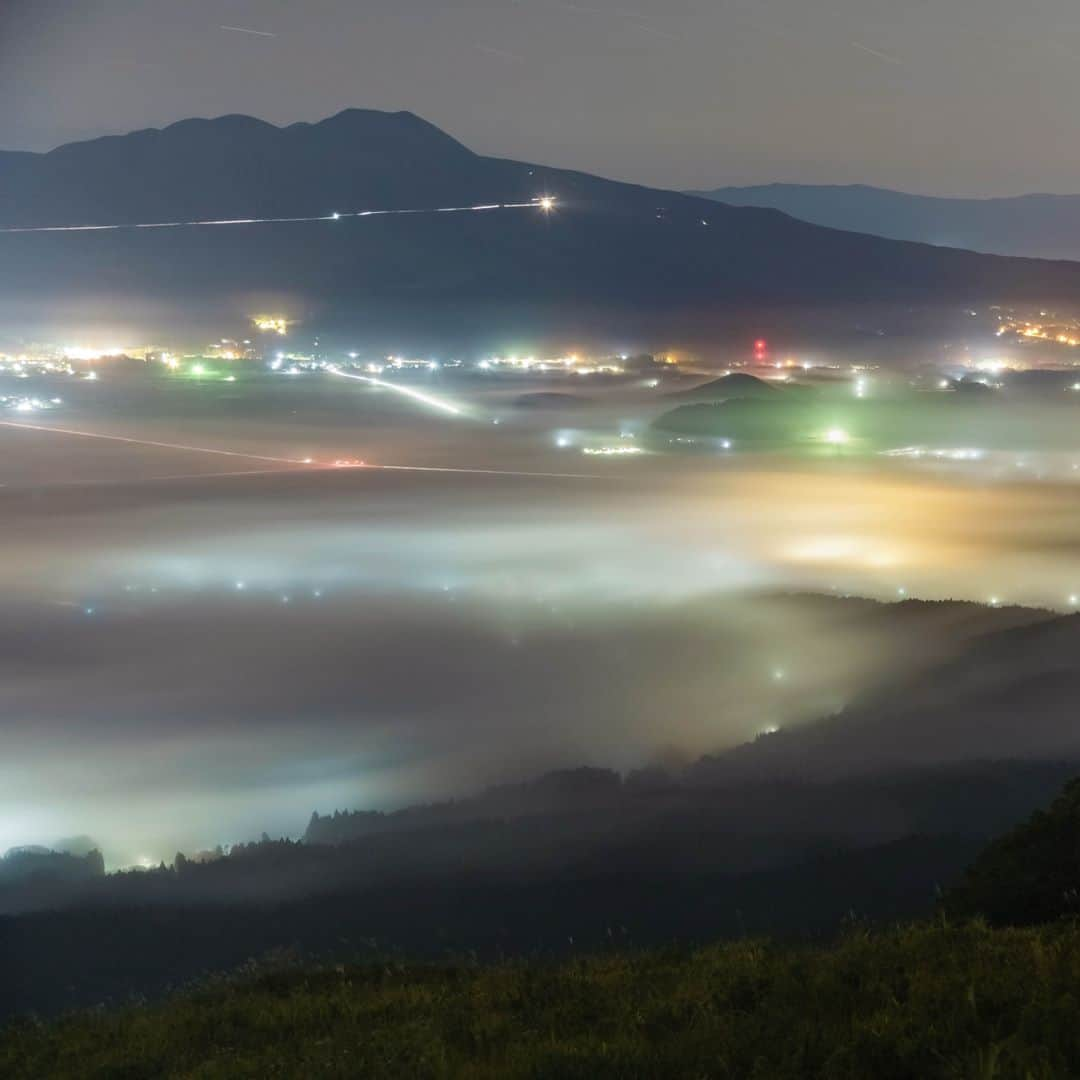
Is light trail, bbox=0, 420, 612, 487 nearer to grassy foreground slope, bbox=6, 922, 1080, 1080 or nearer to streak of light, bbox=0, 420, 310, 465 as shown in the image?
streak of light, bbox=0, 420, 310, 465

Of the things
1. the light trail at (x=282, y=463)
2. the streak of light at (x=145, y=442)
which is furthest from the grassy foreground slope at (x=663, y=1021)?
the streak of light at (x=145, y=442)

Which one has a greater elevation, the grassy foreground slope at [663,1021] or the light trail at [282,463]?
the light trail at [282,463]

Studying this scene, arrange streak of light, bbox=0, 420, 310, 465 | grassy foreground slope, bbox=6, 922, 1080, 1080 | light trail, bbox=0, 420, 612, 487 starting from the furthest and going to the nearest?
streak of light, bbox=0, 420, 310, 465 < light trail, bbox=0, 420, 612, 487 < grassy foreground slope, bbox=6, 922, 1080, 1080

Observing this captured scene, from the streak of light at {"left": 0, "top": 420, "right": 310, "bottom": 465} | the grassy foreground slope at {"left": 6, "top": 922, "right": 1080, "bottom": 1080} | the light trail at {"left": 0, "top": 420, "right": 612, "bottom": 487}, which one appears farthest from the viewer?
the streak of light at {"left": 0, "top": 420, "right": 310, "bottom": 465}

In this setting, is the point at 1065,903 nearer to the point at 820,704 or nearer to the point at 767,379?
the point at 820,704

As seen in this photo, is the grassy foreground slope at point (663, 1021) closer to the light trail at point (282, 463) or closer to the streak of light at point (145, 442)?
the light trail at point (282, 463)

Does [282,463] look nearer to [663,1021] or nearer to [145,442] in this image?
[145,442]

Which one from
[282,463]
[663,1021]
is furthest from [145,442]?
[663,1021]

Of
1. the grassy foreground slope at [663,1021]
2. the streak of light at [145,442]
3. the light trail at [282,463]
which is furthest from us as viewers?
the streak of light at [145,442]

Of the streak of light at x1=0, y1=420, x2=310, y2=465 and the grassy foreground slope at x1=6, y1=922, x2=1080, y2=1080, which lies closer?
the grassy foreground slope at x1=6, y1=922, x2=1080, y2=1080

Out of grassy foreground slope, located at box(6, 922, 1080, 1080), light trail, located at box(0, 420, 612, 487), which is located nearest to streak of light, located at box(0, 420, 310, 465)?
light trail, located at box(0, 420, 612, 487)
